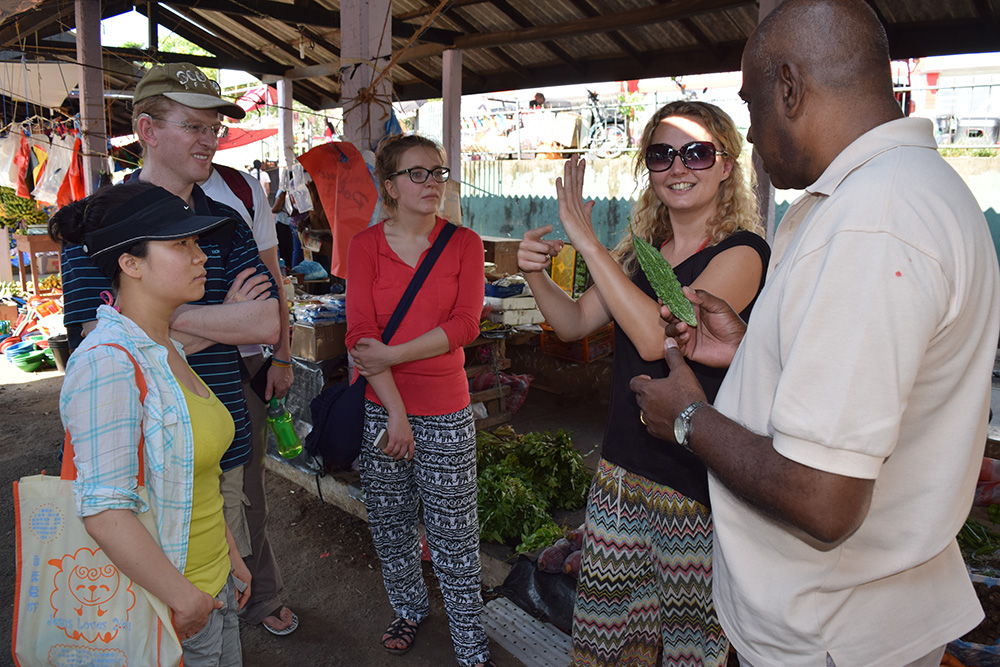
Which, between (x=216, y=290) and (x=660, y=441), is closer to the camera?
(x=660, y=441)

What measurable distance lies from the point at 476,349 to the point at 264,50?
6737mm

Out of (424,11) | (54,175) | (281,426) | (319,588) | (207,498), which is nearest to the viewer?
(207,498)

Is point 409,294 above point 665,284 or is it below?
below

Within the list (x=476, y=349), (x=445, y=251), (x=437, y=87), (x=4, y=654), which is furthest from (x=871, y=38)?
(x=437, y=87)

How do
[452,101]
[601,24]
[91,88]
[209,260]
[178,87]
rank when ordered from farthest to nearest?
1. [452,101]
2. [91,88]
3. [601,24]
4. [178,87]
5. [209,260]

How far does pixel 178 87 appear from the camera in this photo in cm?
238

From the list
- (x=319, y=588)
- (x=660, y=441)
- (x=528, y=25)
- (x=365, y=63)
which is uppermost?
(x=528, y=25)

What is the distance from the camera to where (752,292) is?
1.79 meters

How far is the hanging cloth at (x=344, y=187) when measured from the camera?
396cm

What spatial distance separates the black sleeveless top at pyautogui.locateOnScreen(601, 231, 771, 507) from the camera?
5.91 feet

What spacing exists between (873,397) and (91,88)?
7.49 m

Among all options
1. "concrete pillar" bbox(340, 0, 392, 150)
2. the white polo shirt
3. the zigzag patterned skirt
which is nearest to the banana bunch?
"concrete pillar" bbox(340, 0, 392, 150)

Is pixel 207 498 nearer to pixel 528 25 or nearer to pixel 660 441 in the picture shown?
pixel 660 441

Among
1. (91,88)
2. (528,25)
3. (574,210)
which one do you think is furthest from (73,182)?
(574,210)
